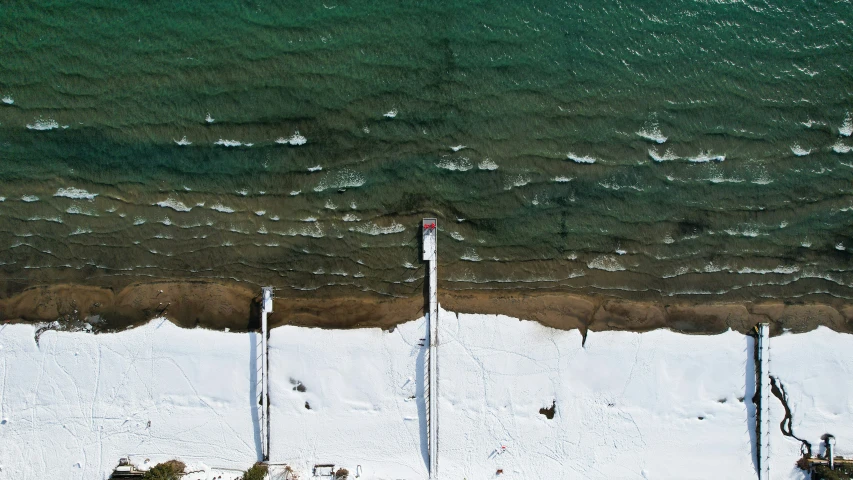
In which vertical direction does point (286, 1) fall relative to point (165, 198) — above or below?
above

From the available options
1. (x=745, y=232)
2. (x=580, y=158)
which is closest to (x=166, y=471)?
(x=580, y=158)

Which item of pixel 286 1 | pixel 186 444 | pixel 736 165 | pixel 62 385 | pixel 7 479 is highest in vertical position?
pixel 286 1

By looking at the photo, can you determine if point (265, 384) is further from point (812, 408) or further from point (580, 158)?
point (812, 408)

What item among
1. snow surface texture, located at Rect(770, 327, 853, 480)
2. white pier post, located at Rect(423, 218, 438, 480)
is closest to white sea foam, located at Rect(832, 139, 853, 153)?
snow surface texture, located at Rect(770, 327, 853, 480)

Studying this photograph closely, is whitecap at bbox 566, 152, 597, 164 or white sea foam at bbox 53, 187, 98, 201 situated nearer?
whitecap at bbox 566, 152, 597, 164

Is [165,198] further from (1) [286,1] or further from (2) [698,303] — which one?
(2) [698,303]

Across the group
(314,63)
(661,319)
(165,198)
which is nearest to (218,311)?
(165,198)

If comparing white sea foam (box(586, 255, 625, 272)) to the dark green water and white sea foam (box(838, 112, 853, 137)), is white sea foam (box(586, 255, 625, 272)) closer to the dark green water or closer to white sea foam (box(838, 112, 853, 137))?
the dark green water
